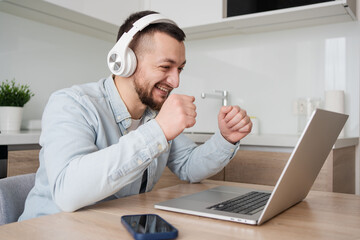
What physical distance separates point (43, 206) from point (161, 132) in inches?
15.9

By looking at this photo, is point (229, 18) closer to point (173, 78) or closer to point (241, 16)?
point (241, 16)

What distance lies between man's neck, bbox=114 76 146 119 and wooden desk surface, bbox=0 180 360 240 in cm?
43

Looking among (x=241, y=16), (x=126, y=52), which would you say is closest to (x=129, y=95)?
(x=126, y=52)

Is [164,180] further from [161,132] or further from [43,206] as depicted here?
[161,132]

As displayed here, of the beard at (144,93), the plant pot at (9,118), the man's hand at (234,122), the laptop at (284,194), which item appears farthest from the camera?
the plant pot at (9,118)

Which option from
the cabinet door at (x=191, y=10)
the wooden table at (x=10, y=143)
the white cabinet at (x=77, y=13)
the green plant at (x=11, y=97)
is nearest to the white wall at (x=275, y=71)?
the cabinet door at (x=191, y=10)

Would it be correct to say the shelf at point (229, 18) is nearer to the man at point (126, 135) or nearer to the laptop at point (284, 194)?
the man at point (126, 135)

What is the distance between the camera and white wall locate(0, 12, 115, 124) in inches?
85.5

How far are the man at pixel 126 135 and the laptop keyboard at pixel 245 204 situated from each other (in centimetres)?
18

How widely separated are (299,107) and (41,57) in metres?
1.74

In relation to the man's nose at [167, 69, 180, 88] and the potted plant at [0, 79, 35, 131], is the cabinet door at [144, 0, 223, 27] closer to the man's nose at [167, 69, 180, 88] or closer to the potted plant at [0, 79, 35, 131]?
the potted plant at [0, 79, 35, 131]

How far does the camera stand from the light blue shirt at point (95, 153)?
2.52 ft

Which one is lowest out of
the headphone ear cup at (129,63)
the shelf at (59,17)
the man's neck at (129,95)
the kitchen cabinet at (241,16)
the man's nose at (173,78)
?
the man's neck at (129,95)

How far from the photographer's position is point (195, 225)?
0.66 meters
